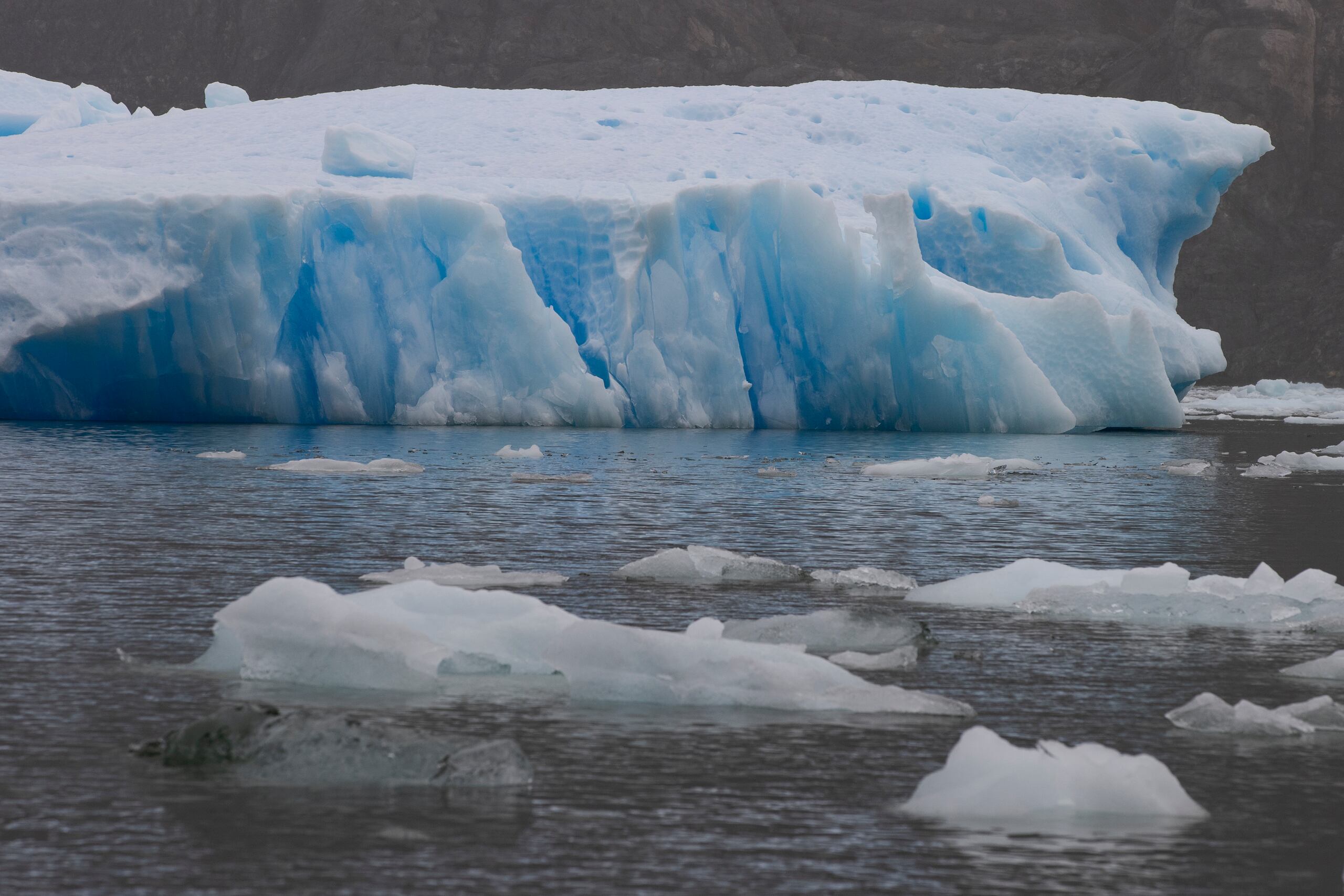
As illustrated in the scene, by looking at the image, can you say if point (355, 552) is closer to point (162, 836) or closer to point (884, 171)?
point (162, 836)

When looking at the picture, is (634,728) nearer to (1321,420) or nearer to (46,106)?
(46,106)

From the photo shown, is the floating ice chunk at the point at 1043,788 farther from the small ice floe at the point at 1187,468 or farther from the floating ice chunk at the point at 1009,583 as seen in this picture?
the small ice floe at the point at 1187,468

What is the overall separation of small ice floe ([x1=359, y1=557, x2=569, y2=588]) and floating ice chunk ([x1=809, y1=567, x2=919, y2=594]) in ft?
3.72

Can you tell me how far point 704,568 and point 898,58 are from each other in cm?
5330

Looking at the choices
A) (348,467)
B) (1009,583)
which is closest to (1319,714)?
(1009,583)

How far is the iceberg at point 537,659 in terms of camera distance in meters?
4.77

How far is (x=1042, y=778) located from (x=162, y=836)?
1823 millimetres

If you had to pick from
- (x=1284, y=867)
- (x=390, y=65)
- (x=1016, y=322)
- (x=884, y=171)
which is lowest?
(x=1284, y=867)

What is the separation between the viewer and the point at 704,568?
7445 mm

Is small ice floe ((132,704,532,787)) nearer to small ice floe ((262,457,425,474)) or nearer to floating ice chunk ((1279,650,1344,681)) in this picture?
A: floating ice chunk ((1279,650,1344,681))

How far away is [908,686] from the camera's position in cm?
504

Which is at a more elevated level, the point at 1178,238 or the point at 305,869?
the point at 1178,238

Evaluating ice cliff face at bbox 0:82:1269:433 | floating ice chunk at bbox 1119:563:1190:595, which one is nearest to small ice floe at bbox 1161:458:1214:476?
ice cliff face at bbox 0:82:1269:433

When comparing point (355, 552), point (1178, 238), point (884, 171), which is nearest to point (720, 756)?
point (355, 552)
